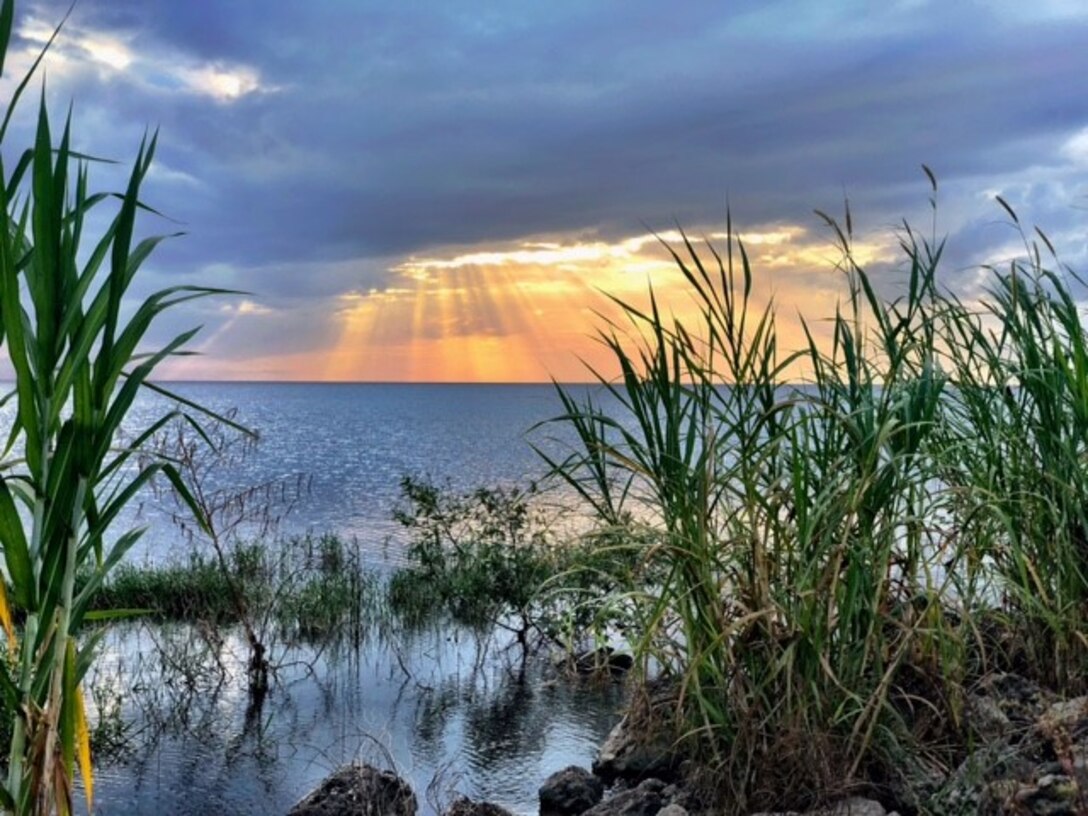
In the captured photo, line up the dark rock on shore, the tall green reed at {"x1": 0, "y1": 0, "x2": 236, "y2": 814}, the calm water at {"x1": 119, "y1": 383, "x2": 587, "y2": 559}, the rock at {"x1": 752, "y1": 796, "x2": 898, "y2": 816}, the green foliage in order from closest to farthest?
the tall green reed at {"x1": 0, "y1": 0, "x2": 236, "y2": 814}, the dark rock on shore, the rock at {"x1": 752, "y1": 796, "x2": 898, "y2": 816}, the green foliage, the calm water at {"x1": 119, "y1": 383, "x2": 587, "y2": 559}

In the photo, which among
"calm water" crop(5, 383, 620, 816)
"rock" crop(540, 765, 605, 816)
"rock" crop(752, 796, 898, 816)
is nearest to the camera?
"rock" crop(752, 796, 898, 816)

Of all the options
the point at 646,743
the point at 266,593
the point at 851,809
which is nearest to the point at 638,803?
the point at 646,743

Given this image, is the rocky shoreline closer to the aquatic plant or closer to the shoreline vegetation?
the shoreline vegetation

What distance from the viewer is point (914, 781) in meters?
3.73

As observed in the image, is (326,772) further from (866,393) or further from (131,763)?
(866,393)

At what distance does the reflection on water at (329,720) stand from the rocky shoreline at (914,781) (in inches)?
11.4

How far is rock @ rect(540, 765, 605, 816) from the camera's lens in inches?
195

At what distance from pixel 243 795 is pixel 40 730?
3389 millimetres

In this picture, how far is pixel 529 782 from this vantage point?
18.5 feet

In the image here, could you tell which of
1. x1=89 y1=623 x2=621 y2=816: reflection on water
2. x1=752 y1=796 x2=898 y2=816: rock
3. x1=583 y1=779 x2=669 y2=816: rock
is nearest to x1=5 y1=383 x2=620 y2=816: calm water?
x1=89 y1=623 x2=621 y2=816: reflection on water

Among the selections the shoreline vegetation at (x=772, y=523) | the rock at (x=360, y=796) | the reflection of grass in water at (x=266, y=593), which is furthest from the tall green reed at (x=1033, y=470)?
the reflection of grass in water at (x=266, y=593)

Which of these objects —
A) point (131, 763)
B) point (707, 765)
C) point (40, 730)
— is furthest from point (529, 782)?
point (40, 730)

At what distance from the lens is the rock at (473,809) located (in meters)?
4.50

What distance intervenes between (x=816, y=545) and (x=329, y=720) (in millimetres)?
4279
